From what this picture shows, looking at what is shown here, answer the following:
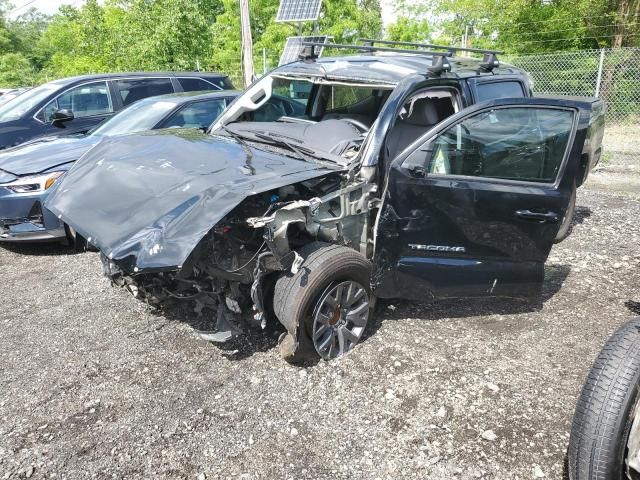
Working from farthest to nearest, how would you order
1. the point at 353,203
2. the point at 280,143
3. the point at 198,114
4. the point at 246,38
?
the point at 246,38 < the point at 198,114 < the point at 280,143 < the point at 353,203

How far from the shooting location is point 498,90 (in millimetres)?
4492

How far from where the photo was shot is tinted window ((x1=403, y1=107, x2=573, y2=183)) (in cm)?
355

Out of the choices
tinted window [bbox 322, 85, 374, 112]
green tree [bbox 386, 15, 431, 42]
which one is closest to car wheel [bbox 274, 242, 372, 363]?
tinted window [bbox 322, 85, 374, 112]

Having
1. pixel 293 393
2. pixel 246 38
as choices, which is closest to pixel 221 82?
pixel 246 38

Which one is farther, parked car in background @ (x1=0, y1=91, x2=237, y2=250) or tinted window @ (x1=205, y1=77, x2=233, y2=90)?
tinted window @ (x1=205, y1=77, x2=233, y2=90)

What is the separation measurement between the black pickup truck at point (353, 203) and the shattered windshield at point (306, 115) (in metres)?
0.03

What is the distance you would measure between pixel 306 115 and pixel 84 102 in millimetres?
4432

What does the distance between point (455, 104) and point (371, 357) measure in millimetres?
2079

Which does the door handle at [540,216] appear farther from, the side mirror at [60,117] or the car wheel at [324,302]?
the side mirror at [60,117]

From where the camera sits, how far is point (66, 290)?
4.61 meters

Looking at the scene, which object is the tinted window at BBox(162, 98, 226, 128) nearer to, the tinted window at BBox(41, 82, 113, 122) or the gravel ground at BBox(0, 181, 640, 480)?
the tinted window at BBox(41, 82, 113, 122)

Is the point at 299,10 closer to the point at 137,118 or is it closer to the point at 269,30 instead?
the point at 137,118

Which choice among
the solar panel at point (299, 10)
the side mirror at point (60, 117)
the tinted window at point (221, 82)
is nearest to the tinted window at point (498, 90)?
the tinted window at point (221, 82)

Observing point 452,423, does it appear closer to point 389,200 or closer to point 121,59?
point 389,200
